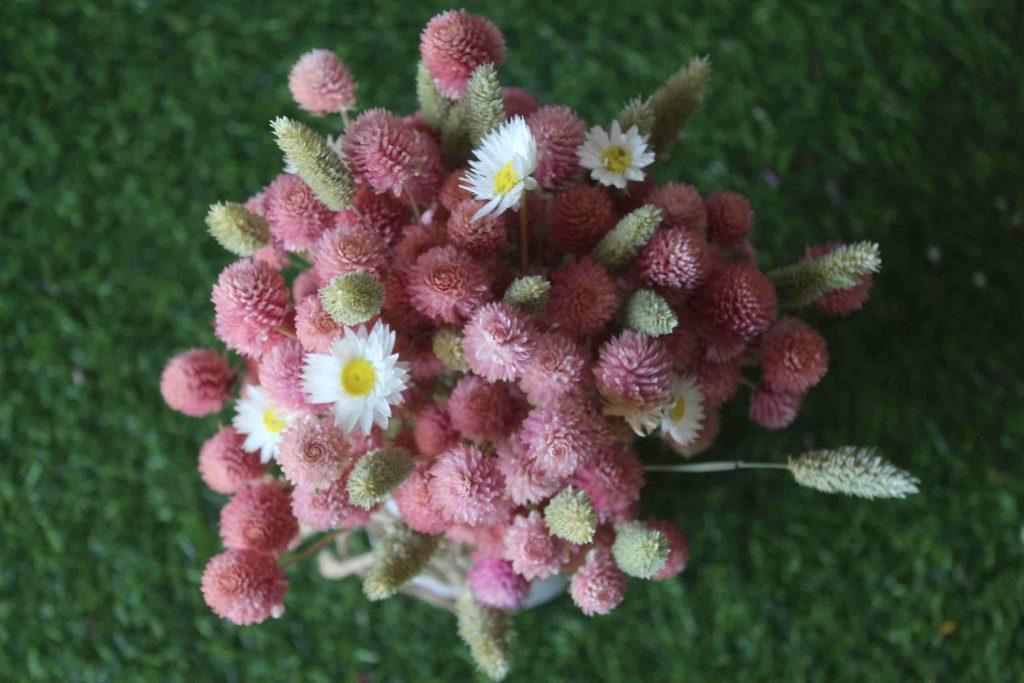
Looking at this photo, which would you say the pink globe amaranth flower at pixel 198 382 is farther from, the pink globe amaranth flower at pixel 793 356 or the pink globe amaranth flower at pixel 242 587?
the pink globe amaranth flower at pixel 793 356

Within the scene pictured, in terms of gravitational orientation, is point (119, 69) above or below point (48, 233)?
above

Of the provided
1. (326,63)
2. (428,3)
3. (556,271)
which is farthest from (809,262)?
(428,3)

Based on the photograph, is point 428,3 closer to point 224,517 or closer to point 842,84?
point 842,84

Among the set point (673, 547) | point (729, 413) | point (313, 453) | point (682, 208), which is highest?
point (682, 208)

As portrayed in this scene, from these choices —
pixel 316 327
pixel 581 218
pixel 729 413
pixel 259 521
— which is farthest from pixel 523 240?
pixel 729 413

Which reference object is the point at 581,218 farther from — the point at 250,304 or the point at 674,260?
the point at 250,304

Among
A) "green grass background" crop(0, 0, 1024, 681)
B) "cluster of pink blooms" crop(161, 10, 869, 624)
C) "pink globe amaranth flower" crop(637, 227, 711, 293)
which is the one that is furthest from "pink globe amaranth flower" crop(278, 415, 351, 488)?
"green grass background" crop(0, 0, 1024, 681)

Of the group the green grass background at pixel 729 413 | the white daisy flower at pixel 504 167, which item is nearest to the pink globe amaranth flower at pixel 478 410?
the white daisy flower at pixel 504 167
